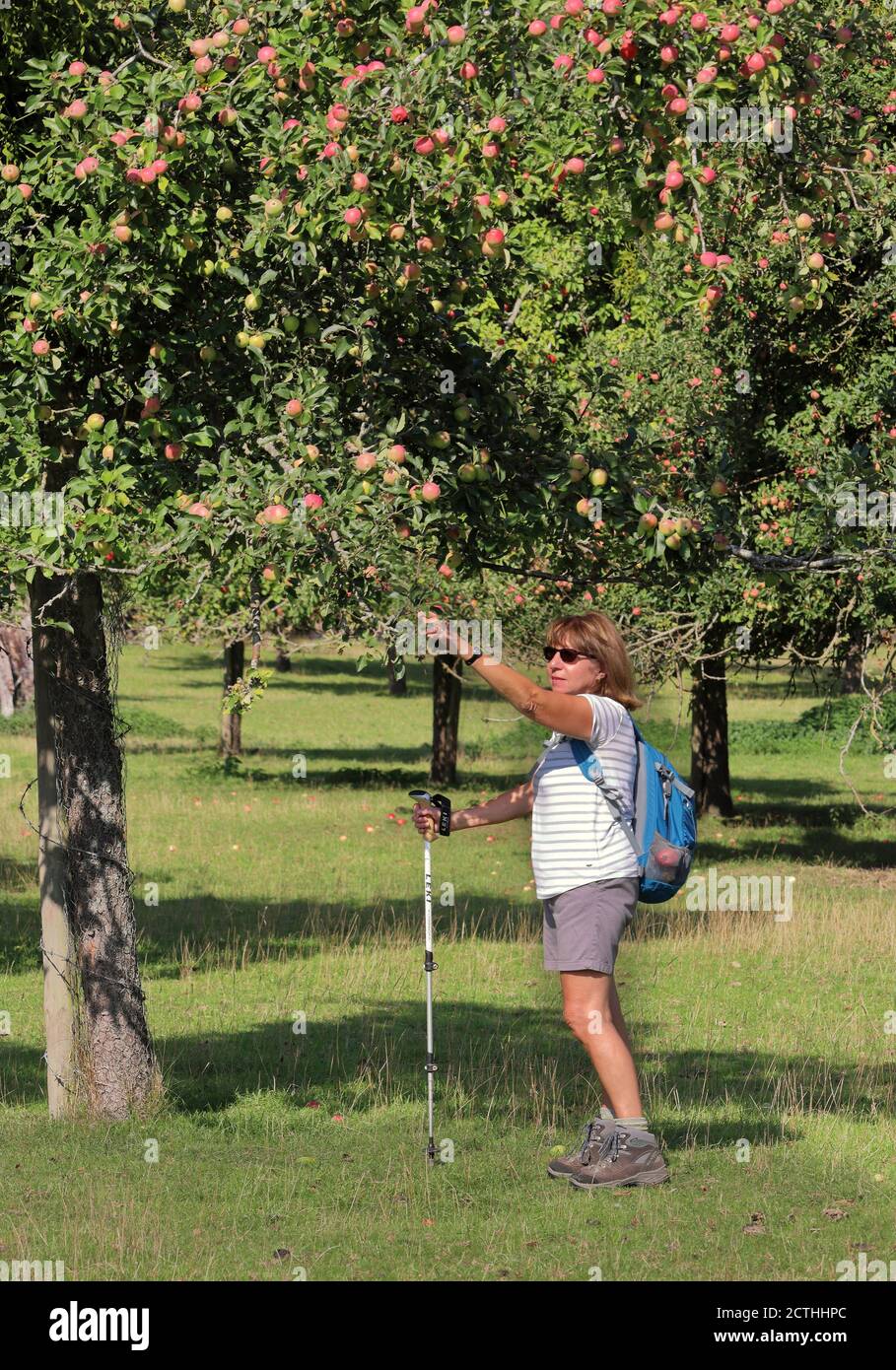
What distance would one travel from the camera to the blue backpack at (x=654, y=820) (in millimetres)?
6852

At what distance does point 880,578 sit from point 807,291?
31.7ft

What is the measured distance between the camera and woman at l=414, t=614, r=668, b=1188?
6789mm

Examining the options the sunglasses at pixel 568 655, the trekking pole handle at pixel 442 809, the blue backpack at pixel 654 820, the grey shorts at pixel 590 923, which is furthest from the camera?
the trekking pole handle at pixel 442 809

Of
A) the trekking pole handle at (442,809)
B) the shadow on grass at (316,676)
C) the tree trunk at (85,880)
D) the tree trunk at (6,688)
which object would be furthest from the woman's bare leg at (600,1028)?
the shadow on grass at (316,676)

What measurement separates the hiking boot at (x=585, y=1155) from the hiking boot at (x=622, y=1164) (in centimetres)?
2

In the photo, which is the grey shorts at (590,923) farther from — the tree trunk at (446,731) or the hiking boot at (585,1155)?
the tree trunk at (446,731)

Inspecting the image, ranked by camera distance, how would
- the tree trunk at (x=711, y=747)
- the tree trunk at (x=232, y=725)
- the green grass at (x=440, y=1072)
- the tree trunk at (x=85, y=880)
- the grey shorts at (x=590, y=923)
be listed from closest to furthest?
the green grass at (x=440, y=1072)
the grey shorts at (x=590, y=923)
the tree trunk at (x=85, y=880)
the tree trunk at (x=711, y=747)
the tree trunk at (x=232, y=725)

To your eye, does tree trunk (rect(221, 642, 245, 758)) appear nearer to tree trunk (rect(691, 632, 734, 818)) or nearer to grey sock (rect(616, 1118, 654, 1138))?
tree trunk (rect(691, 632, 734, 818))

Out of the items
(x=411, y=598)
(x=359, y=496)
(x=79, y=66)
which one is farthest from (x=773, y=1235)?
(x=79, y=66)

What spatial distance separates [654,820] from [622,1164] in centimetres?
143

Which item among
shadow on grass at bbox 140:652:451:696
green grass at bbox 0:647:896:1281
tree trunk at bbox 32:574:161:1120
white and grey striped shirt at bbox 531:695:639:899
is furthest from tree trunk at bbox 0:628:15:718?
white and grey striped shirt at bbox 531:695:639:899

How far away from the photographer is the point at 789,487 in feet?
57.5

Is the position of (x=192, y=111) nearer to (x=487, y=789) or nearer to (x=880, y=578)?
(x=880, y=578)

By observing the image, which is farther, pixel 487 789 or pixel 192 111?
pixel 487 789
